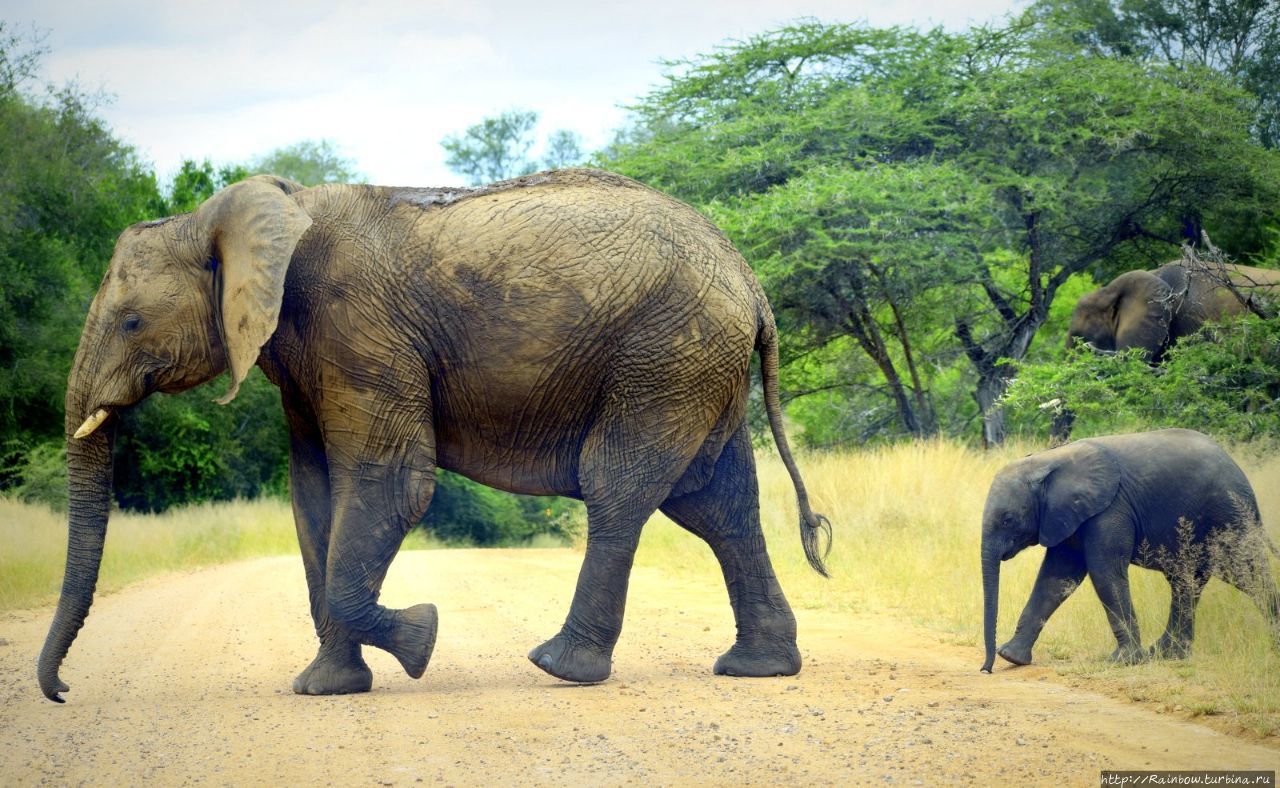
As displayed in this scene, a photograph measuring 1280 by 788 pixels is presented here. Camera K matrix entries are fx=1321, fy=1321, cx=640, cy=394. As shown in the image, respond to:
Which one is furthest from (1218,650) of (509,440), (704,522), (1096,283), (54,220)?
(54,220)

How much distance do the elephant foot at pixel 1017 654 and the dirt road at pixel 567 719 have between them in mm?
129

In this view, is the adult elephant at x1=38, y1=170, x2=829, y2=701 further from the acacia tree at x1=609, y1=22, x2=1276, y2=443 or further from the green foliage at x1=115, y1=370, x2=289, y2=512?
the green foliage at x1=115, y1=370, x2=289, y2=512

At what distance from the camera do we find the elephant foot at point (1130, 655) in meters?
7.43

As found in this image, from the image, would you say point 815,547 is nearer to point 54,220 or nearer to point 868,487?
point 868,487

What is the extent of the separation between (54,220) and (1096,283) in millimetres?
17508

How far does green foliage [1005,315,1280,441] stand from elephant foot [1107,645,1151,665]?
4.17 m

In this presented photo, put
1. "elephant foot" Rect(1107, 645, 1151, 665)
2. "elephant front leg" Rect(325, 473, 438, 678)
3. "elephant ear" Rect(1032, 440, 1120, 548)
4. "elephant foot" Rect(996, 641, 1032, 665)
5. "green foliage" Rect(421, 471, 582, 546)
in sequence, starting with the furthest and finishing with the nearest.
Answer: "green foliage" Rect(421, 471, 582, 546) → "elephant ear" Rect(1032, 440, 1120, 548) → "elephant foot" Rect(996, 641, 1032, 665) → "elephant foot" Rect(1107, 645, 1151, 665) → "elephant front leg" Rect(325, 473, 438, 678)

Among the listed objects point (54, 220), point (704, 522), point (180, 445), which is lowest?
point (180, 445)

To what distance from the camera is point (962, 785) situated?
487 cm

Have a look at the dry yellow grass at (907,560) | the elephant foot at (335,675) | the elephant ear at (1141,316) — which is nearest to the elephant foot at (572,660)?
the elephant foot at (335,675)

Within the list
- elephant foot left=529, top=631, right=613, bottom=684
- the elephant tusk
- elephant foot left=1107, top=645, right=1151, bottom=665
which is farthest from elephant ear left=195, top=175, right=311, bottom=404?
elephant foot left=1107, top=645, right=1151, bottom=665

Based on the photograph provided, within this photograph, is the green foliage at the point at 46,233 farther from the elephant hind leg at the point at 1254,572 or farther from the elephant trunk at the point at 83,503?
the elephant hind leg at the point at 1254,572

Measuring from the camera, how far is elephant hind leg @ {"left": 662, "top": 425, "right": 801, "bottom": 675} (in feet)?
25.6

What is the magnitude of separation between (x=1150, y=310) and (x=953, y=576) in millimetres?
7012
